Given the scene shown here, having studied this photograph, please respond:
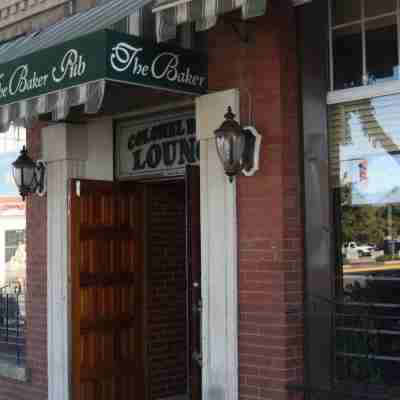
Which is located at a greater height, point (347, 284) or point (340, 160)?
point (340, 160)

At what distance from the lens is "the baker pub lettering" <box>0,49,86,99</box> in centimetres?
541

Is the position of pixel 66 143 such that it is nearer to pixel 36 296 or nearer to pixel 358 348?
pixel 36 296

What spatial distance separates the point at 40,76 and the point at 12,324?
10.9ft

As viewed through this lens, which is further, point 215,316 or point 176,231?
point 176,231

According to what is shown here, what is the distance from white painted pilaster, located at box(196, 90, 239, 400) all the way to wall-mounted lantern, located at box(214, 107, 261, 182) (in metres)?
0.21

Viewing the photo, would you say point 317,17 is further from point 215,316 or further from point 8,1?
point 8,1

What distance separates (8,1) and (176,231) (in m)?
3.25

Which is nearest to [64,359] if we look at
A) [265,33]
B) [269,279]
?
[269,279]

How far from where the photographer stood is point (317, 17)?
5758 millimetres

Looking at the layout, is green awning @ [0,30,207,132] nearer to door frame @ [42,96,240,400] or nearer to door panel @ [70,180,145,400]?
door frame @ [42,96,240,400]

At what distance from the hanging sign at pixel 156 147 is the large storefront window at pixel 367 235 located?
1.36 m

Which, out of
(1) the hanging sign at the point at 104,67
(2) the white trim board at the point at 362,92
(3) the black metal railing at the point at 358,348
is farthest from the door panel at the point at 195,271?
(2) the white trim board at the point at 362,92

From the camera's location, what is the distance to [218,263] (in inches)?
227

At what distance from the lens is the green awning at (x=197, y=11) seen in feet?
15.3
